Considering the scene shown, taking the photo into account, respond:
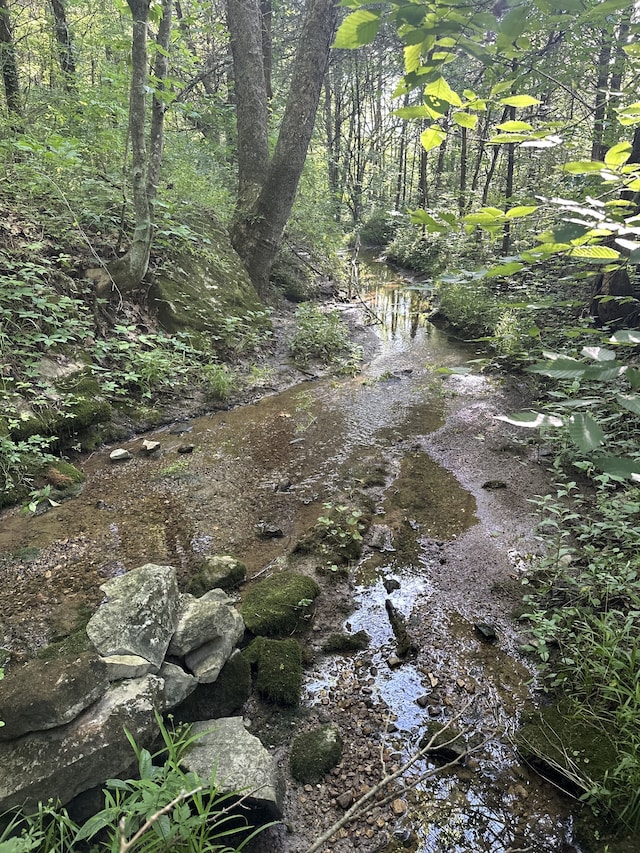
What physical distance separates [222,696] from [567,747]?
189 cm

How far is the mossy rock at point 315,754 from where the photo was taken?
8.20ft

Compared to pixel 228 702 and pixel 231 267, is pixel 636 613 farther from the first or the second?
pixel 231 267

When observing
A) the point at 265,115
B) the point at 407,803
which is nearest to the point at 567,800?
the point at 407,803

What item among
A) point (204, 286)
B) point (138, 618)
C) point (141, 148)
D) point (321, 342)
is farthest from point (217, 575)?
point (321, 342)

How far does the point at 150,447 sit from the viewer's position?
5.52m

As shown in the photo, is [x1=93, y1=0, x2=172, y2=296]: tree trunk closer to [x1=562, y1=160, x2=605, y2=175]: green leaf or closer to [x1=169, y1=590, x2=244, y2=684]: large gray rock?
[x1=169, y1=590, x2=244, y2=684]: large gray rock

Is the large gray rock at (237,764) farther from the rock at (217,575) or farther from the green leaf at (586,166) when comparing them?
the green leaf at (586,166)

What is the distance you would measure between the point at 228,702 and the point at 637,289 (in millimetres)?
7023

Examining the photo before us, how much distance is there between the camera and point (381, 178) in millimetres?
28281

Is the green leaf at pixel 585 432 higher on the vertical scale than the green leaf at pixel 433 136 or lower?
lower

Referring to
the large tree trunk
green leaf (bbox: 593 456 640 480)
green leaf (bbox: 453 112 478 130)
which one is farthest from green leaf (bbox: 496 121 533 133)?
the large tree trunk

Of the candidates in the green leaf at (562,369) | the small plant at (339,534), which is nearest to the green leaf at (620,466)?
the green leaf at (562,369)

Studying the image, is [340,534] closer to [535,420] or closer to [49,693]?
[49,693]

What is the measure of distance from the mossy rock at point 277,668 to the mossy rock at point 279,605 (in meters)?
0.14
